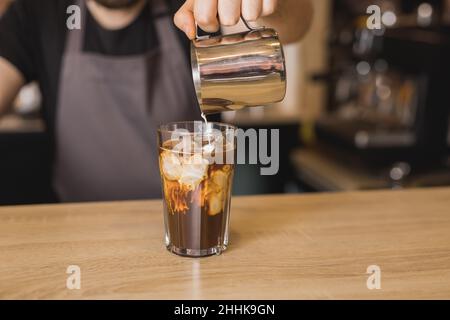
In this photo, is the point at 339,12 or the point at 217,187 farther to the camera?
the point at 339,12

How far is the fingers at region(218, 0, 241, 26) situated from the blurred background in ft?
3.91

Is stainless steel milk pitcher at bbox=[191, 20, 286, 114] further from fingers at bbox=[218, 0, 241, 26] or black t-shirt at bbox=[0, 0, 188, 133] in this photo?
black t-shirt at bbox=[0, 0, 188, 133]

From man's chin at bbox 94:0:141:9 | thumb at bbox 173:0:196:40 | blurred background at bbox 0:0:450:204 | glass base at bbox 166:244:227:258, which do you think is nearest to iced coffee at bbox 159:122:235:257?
glass base at bbox 166:244:227:258

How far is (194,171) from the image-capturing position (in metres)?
0.83

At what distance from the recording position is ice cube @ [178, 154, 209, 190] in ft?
2.70

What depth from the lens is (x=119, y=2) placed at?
143 centimetres

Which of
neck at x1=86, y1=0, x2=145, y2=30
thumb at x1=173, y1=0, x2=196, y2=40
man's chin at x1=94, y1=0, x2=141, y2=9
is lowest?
thumb at x1=173, y1=0, x2=196, y2=40

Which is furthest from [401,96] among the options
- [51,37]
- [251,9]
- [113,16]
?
[251,9]

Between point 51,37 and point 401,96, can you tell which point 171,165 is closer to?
point 51,37

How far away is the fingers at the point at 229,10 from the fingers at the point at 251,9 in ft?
→ 0.04

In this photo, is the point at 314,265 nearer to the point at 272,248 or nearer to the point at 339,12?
the point at 272,248
